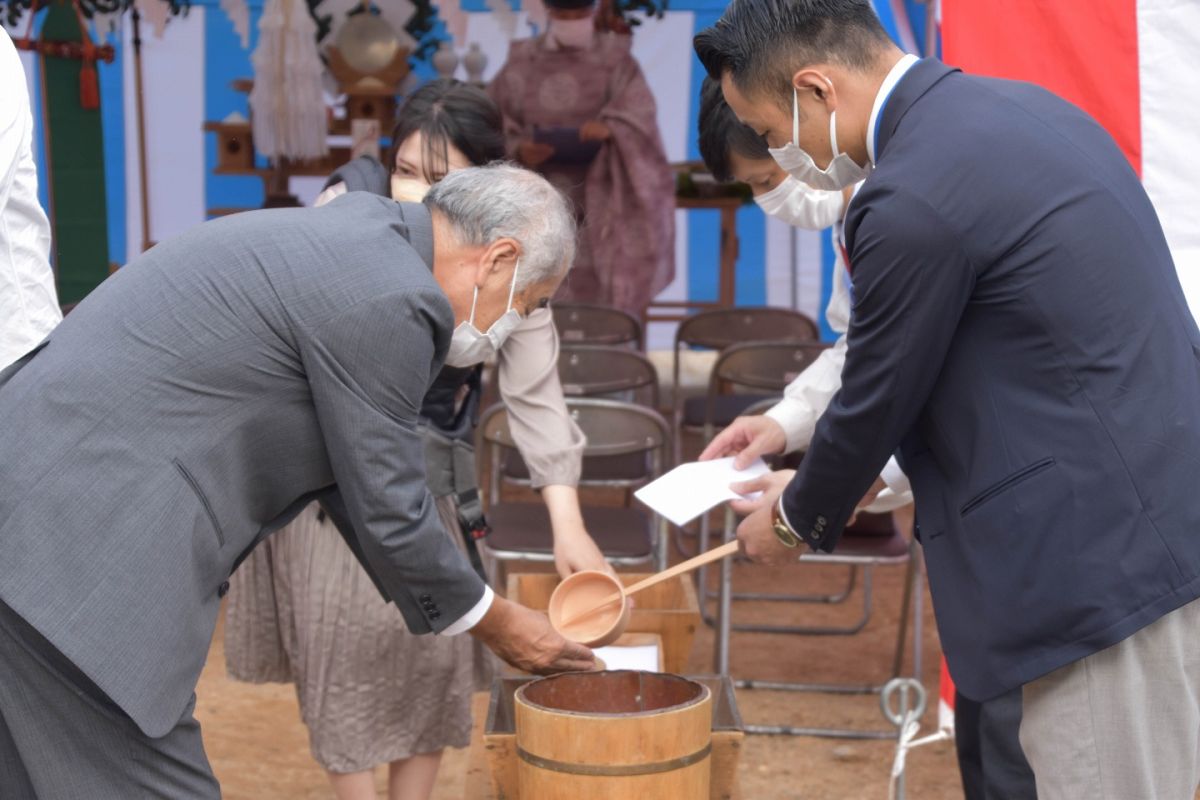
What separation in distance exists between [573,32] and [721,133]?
3.95m

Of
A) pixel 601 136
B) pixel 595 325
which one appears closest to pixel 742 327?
pixel 595 325

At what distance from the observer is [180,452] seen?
1495mm

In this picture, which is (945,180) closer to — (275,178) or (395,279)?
(395,279)

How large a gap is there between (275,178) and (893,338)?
19.5 feet

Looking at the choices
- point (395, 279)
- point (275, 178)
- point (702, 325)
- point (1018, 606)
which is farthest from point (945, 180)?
point (275, 178)

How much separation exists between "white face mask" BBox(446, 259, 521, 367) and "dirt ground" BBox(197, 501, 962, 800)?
154cm

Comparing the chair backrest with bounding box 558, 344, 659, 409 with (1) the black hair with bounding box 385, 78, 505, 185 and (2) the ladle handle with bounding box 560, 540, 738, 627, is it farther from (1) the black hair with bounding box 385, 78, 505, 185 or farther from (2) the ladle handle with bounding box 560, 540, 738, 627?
(2) the ladle handle with bounding box 560, 540, 738, 627

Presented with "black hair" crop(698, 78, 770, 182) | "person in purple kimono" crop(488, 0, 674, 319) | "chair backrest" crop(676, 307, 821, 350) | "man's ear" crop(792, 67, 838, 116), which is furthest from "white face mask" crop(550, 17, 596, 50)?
"man's ear" crop(792, 67, 838, 116)

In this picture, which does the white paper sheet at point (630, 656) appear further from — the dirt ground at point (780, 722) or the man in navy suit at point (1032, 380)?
the dirt ground at point (780, 722)

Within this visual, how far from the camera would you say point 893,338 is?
1.56 metres

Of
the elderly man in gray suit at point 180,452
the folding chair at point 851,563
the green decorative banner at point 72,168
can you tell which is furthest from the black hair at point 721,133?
the green decorative banner at point 72,168

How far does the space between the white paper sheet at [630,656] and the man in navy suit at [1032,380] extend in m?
0.65

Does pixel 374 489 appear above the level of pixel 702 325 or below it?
above

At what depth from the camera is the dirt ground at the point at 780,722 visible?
3.21 meters
